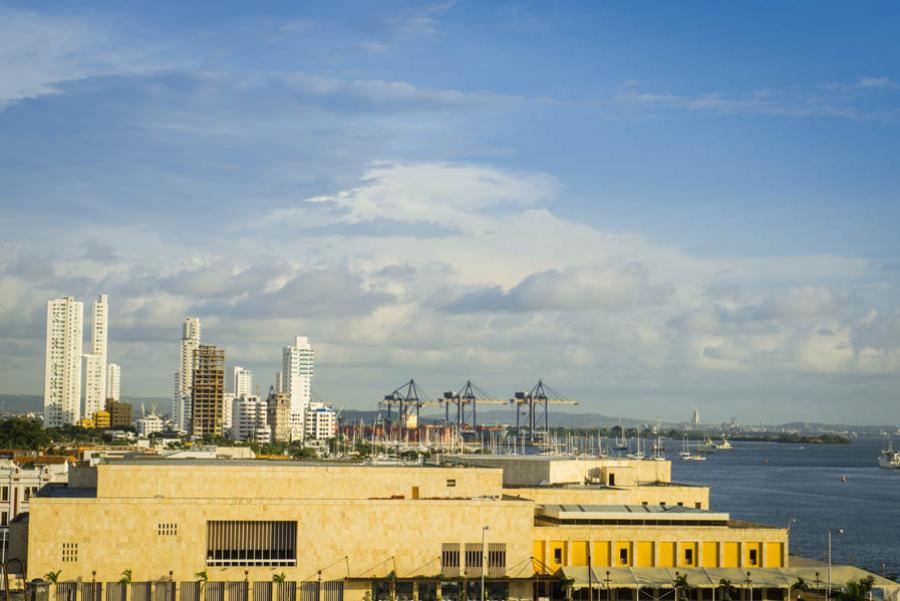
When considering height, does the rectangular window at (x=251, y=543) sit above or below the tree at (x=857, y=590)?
above

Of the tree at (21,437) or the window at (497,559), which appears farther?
the tree at (21,437)

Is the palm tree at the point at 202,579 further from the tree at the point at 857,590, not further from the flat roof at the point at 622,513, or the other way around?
the tree at the point at 857,590

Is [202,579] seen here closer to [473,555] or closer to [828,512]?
[473,555]

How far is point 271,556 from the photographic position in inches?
2383

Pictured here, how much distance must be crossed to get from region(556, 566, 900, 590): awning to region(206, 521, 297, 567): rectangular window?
13.5 m

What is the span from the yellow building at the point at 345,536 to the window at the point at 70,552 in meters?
0.06

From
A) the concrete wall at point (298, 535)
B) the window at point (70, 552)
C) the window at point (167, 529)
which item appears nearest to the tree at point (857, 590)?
the concrete wall at point (298, 535)

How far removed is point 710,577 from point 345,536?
18134 millimetres

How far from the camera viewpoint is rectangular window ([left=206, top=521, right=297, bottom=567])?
60094 mm

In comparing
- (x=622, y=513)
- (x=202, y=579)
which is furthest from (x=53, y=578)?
(x=622, y=513)

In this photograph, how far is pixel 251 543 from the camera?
60469mm

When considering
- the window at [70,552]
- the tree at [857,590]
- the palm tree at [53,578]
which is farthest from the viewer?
the window at [70,552]

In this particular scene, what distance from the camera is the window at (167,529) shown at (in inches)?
2338

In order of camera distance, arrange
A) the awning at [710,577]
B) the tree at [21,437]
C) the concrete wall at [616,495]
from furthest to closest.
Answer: the tree at [21,437] < the concrete wall at [616,495] < the awning at [710,577]
